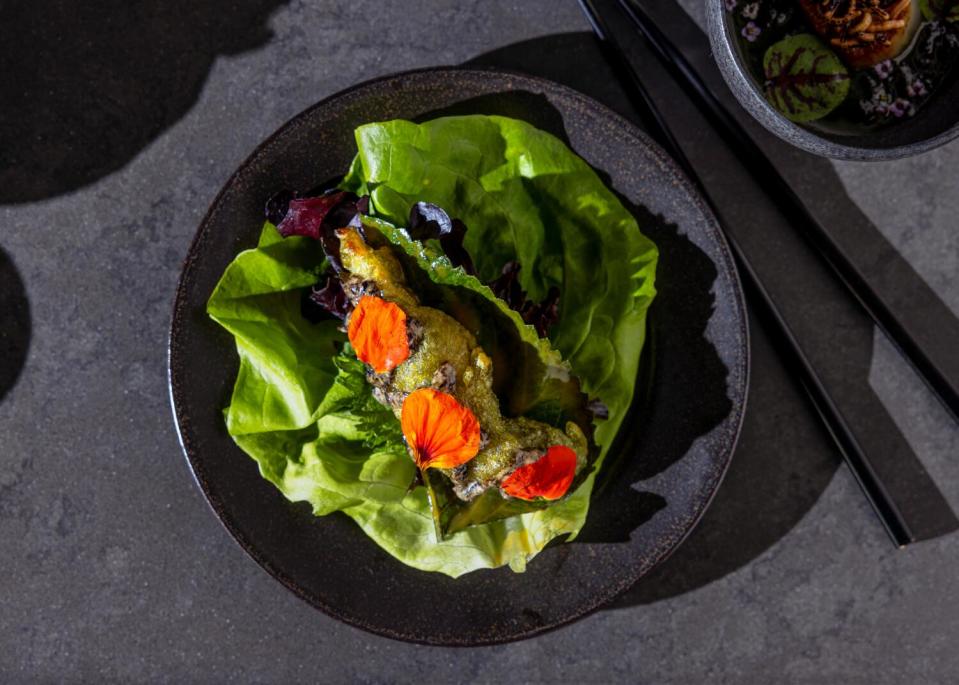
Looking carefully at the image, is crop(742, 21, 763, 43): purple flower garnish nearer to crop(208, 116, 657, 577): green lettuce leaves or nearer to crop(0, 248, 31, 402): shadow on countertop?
crop(208, 116, 657, 577): green lettuce leaves

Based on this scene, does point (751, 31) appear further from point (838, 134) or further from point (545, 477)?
point (545, 477)

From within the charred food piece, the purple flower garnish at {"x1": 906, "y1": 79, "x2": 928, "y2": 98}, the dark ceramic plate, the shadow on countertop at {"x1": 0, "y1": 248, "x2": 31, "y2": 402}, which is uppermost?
the charred food piece

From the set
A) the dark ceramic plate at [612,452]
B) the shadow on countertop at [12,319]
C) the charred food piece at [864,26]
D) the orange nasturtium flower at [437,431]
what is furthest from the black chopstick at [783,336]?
the shadow on countertop at [12,319]

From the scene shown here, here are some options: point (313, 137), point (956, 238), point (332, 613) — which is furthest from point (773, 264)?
point (332, 613)

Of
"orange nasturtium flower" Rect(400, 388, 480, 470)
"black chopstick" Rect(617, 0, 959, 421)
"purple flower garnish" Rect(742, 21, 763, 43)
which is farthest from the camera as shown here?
"black chopstick" Rect(617, 0, 959, 421)

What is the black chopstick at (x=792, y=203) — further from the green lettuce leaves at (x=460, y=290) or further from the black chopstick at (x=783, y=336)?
the green lettuce leaves at (x=460, y=290)

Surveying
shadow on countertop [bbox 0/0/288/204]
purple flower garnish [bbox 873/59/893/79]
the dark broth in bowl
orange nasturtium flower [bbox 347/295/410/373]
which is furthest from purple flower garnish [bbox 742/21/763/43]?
shadow on countertop [bbox 0/0/288/204]
